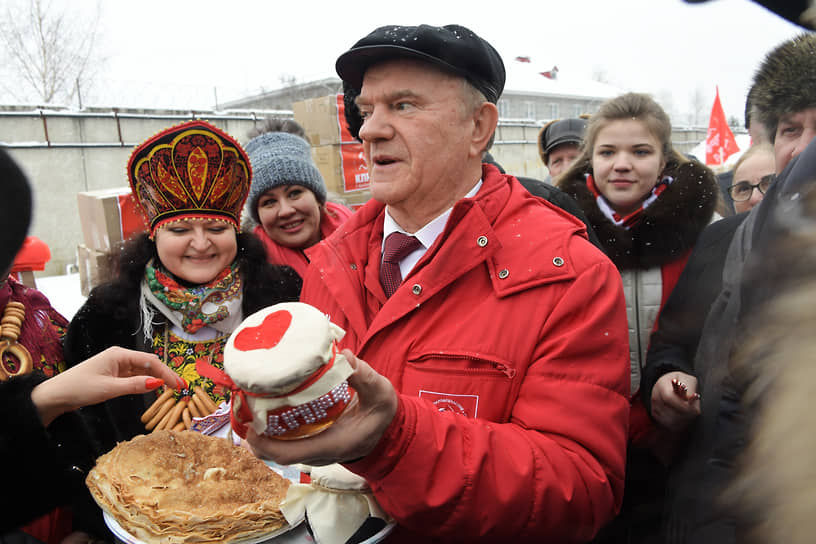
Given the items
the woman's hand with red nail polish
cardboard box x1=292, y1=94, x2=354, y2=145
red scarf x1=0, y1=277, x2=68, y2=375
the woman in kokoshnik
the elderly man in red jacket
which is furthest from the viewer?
cardboard box x1=292, y1=94, x2=354, y2=145

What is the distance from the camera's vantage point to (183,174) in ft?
7.80

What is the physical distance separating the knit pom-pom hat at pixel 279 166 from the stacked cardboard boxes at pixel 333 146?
14.1 ft

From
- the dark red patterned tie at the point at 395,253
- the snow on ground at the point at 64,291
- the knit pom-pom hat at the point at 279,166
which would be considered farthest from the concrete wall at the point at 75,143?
the dark red patterned tie at the point at 395,253

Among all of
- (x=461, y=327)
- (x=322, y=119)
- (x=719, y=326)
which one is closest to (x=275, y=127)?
(x=461, y=327)

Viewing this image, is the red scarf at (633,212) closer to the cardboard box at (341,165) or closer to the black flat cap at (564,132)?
the black flat cap at (564,132)

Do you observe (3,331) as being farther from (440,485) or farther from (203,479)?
(440,485)

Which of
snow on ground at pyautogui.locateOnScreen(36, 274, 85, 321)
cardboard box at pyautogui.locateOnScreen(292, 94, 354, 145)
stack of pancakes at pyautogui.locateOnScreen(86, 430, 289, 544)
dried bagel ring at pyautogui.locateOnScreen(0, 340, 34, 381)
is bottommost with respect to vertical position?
snow on ground at pyautogui.locateOnScreen(36, 274, 85, 321)

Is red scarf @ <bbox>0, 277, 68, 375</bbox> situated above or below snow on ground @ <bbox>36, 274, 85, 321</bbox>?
above

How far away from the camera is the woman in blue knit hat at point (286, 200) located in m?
3.42

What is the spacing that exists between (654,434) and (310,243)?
2415 mm

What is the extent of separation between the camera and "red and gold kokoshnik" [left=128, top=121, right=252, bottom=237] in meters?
2.39

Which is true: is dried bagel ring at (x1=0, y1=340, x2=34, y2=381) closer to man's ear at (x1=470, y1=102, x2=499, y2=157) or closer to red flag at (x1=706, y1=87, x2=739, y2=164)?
man's ear at (x1=470, y1=102, x2=499, y2=157)

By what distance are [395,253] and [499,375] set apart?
1.99 ft

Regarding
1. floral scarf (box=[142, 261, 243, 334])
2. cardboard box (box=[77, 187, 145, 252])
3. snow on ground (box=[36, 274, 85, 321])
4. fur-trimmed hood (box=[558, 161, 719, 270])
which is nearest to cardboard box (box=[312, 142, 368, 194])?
cardboard box (box=[77, 187, 145, 252])
